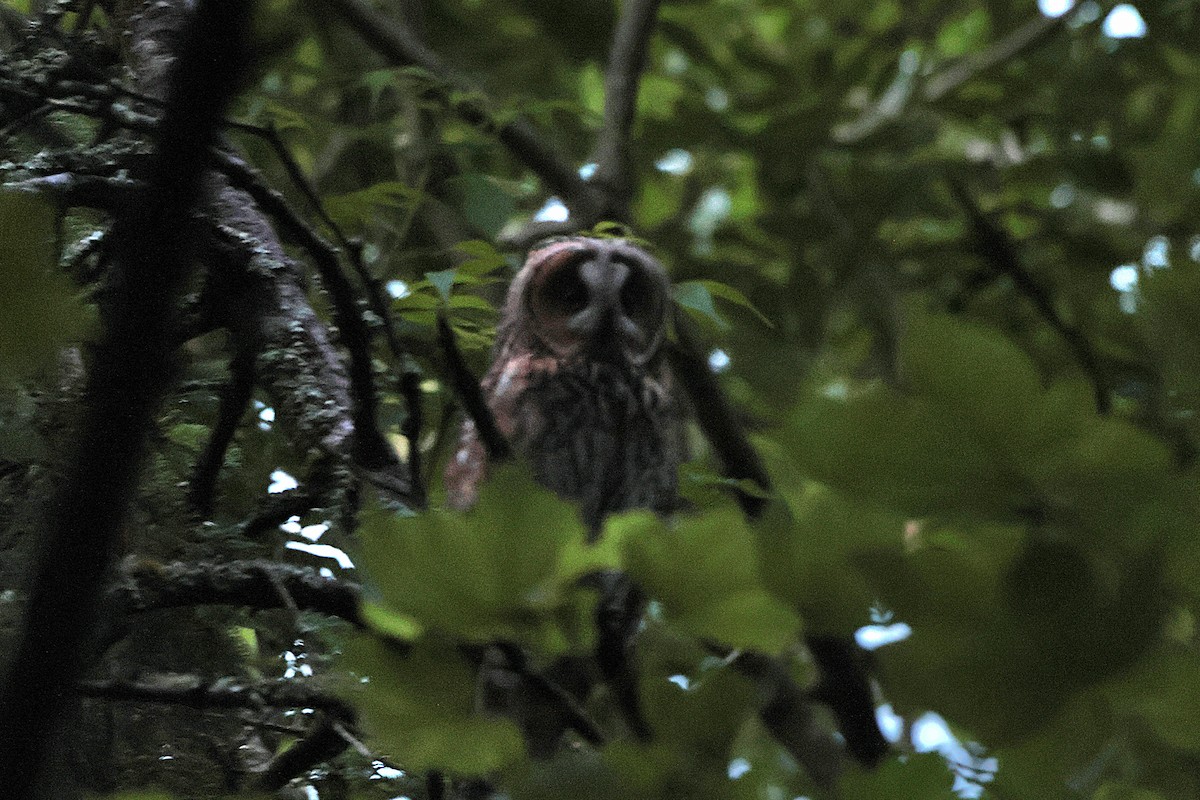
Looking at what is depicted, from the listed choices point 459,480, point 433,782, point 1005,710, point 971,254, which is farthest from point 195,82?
point 971,254

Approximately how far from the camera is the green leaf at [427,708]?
50 centimetres

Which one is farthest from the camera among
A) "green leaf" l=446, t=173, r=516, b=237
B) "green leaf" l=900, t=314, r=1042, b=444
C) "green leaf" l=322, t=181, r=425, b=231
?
"green leaf" l=446, t=173, r=516, b=237

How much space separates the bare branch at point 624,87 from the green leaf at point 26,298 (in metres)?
1.96

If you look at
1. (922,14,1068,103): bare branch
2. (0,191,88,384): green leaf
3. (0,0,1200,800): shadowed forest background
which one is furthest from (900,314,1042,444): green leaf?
(922,14,1068,103): bare branch

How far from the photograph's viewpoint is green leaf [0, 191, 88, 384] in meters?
0.55

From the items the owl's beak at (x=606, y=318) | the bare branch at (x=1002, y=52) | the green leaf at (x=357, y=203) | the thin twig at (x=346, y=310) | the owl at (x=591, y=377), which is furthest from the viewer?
the bare branch at (x=1002, y=52)

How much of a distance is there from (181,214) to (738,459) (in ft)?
5.88

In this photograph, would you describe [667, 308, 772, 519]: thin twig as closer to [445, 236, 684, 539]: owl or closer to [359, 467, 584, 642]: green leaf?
[445, 236, 684, 539]: owl

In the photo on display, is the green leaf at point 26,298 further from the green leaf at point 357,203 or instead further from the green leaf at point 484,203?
the green leaf at point 484,203

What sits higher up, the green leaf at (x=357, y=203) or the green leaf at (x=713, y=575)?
the green leaf at (x=713, y=575)

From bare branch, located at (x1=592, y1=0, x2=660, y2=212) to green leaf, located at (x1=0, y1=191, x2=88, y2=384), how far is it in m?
1.96

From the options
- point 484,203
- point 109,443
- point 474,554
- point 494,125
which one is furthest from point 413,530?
point 494,125

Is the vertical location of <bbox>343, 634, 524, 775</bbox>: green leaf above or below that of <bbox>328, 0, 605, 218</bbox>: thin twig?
above

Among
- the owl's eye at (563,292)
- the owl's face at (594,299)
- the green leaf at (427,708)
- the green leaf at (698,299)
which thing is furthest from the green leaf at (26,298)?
the owl's eye at (563,292)
